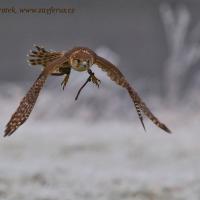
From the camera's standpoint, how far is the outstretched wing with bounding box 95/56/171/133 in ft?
41.4

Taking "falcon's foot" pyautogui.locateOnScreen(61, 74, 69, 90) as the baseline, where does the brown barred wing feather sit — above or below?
below

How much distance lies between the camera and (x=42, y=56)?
13.8m

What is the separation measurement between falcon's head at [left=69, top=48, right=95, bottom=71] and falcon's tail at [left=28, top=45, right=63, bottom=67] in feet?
1.26

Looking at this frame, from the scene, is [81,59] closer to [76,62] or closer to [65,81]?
[76,62]

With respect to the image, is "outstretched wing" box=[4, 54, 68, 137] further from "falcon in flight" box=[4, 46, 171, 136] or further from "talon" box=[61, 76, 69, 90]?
"talon" box=[61, 76, 69, 90]

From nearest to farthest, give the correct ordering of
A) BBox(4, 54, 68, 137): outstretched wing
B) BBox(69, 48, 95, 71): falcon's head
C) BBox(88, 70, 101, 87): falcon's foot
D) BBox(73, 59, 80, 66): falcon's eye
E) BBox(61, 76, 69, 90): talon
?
BBox(4, 54, 68, 137): outstretched wing < BBox(69, 48, 95, 71): falcon's head < BBox(73, 59, 80, 66): falcon's eye < BBox(61, 76, 69, 90): talon < BBox(88, 70, 101, 87): falcon's foot

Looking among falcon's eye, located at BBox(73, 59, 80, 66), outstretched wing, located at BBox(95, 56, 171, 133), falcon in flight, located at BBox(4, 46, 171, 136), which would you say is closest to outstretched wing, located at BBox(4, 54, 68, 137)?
falcon in flight, located at BBox(4, 46, 171, 136)

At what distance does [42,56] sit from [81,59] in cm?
143

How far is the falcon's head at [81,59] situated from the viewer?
12461mm

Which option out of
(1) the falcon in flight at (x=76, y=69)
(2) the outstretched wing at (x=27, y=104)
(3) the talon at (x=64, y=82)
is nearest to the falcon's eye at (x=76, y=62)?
(1) the falcon in flight at (x=76, y=69)

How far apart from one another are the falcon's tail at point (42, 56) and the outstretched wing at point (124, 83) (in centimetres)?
71

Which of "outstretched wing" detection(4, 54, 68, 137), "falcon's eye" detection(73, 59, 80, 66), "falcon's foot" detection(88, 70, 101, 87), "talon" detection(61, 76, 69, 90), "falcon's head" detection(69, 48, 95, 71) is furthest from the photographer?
"falcon's foot" detection(88, 70, 101, 87)

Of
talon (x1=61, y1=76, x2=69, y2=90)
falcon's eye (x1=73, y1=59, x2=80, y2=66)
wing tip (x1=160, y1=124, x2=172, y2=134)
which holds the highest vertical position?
falcon's eye (x1=73, y1=59, x2=80, y2=66)

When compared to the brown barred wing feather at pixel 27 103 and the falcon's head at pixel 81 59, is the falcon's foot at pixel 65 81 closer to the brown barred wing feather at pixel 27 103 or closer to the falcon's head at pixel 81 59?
the falcon's head at pixel 81 59
